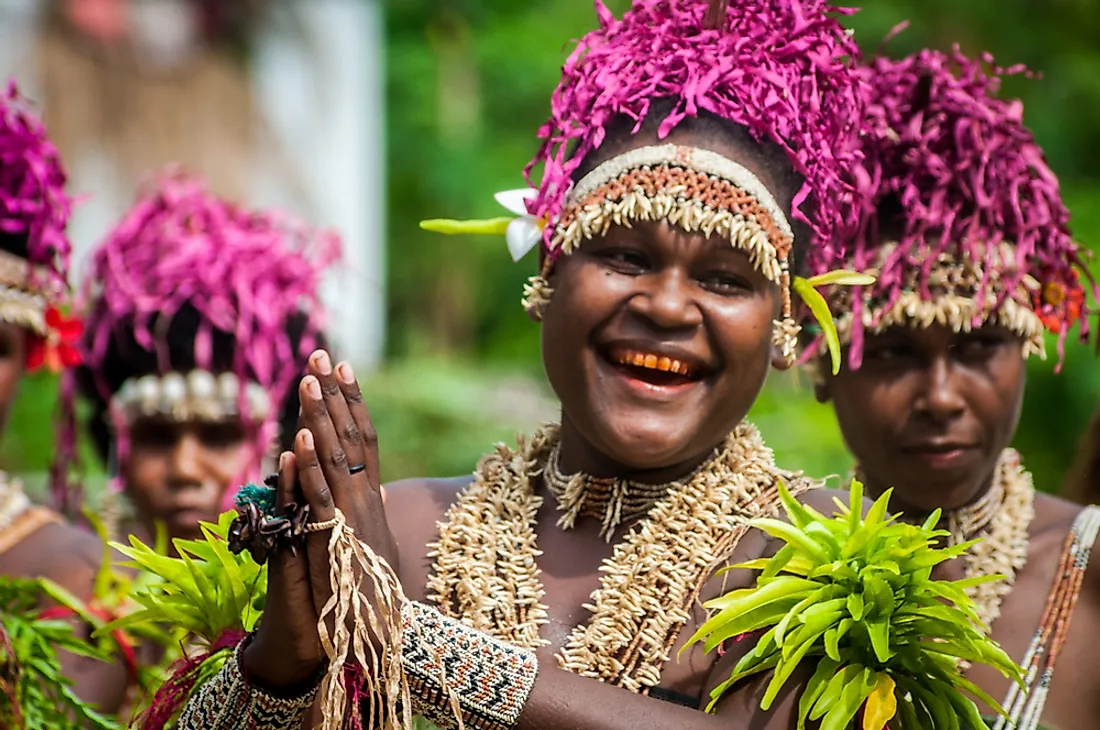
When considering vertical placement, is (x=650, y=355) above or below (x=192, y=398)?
above

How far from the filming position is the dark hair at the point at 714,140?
293cm

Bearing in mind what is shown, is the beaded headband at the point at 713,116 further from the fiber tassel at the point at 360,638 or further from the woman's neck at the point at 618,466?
the fiber tassel at the point at 360,638


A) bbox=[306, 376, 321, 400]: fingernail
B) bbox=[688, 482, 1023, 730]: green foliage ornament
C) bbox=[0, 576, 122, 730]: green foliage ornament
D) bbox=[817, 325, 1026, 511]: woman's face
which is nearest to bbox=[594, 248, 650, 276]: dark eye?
bbox=[688, 482, 1023, 730]: green foliage ornament

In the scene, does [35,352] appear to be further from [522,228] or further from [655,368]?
[655,368]

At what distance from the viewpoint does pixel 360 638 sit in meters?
2.54

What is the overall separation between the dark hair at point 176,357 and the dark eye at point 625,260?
83.5 inches

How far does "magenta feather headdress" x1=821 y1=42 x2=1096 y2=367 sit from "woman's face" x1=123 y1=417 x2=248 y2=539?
2045 mm

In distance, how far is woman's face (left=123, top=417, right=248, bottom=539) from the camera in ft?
15.4

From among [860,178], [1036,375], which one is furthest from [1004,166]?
[1036,375]

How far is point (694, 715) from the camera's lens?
269 cm


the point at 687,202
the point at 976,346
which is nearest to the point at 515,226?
the point at 687,202

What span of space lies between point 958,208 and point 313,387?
5.95 feet

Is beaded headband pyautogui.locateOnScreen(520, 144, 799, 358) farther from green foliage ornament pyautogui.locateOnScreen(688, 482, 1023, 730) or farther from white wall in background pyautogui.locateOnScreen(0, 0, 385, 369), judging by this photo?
white wall in background pyautogui.locateOnScreen(0, 0, 385, 369)

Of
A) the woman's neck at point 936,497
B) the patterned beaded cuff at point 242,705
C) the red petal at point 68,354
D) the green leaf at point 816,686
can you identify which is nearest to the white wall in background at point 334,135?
the red petal at point 68,354
